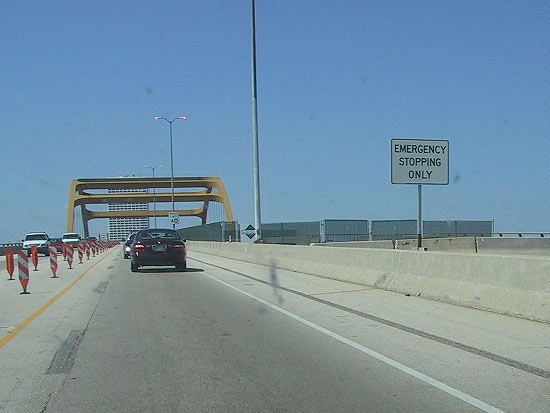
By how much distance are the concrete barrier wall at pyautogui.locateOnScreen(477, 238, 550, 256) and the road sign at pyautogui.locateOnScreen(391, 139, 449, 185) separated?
17.8 meters

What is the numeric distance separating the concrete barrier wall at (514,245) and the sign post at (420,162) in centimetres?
1776

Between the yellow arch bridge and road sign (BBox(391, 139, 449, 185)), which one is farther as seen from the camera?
the yellow arch bridge

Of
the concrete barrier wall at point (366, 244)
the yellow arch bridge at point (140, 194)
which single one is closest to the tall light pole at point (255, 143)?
the concrete barrier wall at point (366, 244)

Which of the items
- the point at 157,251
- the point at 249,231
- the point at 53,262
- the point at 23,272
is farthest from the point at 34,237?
the point at 23,272

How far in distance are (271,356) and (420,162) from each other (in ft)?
47.2

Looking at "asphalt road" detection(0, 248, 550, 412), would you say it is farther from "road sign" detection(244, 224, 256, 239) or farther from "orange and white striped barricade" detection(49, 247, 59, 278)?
"road sign" detection(244, 224, 256, 239)

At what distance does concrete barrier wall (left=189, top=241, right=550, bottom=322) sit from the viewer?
11.4 m

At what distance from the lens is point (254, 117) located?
3303 cm

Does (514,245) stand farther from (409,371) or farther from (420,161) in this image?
(409,371)

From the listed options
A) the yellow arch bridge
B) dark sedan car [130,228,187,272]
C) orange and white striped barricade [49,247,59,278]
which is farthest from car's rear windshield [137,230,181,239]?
the yellow arch bridge

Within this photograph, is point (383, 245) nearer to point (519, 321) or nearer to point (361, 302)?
point (361, 302)

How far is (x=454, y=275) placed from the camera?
13938 millimetres

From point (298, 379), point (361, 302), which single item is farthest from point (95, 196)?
point (298, 379)

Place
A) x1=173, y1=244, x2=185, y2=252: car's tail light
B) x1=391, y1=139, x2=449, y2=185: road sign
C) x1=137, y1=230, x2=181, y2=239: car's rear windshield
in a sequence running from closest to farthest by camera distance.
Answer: x1=391, y1=139, x2=449, y2=185: road sign → x1=173, y1=244, x2=185, y2=252: car's tail light → x1=137, y1=230, x2=181, y2=239: car's rear windshield
